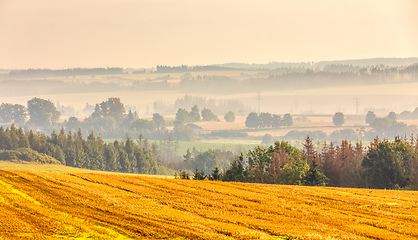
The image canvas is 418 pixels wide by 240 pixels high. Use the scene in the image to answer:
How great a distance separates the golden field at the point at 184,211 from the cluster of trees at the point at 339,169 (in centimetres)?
4446

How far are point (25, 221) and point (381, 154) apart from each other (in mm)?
79592

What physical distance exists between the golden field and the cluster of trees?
44.5 m

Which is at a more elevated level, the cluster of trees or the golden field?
the golden field

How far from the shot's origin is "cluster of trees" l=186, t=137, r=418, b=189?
92.3 m

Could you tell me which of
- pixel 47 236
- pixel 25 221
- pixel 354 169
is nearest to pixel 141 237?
pixel 47 236

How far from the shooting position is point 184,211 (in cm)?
3569

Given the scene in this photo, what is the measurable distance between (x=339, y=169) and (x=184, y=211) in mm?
79360

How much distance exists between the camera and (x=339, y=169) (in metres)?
109

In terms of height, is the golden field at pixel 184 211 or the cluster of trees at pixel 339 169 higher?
the golden field at pixel 184 211

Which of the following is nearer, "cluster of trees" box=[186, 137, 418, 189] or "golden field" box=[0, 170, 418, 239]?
"golden field" box=[0, 170, 418, 239]

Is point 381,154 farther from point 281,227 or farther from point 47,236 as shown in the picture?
point 47,236

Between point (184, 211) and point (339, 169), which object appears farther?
point (339, 169)

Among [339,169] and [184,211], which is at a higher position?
[184,211]

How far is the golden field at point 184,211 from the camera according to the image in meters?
28.5
